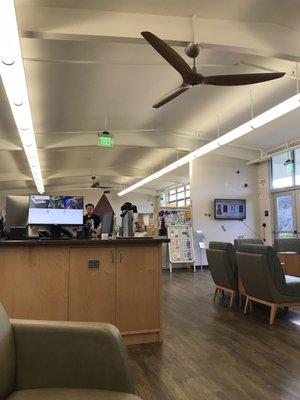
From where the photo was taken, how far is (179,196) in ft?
49.4

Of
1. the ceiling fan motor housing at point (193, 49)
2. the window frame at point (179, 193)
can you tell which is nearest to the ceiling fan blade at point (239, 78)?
the ceiling fan motor housing at point (193, 49)

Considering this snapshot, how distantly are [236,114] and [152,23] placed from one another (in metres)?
3.74

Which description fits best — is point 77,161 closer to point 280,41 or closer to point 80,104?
point 80,104

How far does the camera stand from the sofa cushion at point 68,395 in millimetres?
1310

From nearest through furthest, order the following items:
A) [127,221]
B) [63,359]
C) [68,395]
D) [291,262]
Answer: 1. [68,395]
2. [63,359]
3. [127,221]
4. [291,262]

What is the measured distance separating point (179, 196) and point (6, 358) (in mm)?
13823

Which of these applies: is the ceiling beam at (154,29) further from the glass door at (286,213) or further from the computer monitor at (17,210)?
the glass door at (286,213)

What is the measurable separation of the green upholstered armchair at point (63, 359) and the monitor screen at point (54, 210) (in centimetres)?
197

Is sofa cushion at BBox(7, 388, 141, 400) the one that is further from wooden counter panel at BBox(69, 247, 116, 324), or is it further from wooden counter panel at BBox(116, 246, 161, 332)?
wooden counter panel at BBox(116, 246, 161, 332)

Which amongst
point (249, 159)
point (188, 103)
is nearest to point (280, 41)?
point (188, 103)

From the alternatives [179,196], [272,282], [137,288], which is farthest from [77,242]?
[179,196]

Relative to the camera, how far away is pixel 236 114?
7.00 metres

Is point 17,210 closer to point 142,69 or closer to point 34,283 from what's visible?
point 34,283

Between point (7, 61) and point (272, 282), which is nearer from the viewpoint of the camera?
point (7, 61)
